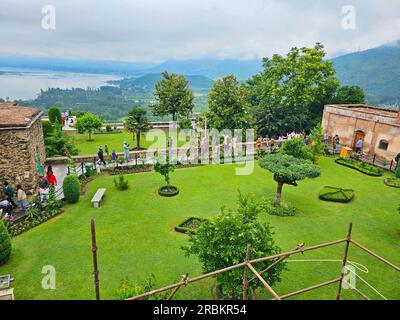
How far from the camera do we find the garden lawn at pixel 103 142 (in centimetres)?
2560

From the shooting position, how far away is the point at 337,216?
14.1m

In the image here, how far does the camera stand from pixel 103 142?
92.9 ft

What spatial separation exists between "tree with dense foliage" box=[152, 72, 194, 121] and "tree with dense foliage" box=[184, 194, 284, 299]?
24.2 meters

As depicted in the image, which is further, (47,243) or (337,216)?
(337,216)

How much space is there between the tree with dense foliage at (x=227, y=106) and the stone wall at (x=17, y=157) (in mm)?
12949

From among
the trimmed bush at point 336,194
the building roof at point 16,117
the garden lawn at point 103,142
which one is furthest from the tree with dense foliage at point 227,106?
the building roof at point 16,117

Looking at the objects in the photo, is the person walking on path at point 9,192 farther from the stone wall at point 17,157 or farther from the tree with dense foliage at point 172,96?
the tree with dense foliage at point 172,96

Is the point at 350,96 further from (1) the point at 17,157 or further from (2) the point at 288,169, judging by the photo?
(1) the point at 17,157

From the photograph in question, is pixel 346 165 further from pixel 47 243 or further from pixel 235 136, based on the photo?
pixel 47 243

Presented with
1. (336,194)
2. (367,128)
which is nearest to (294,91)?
(367,128)

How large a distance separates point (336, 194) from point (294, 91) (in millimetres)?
14489

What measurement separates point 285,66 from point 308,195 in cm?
1641

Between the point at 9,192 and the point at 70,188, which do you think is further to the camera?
the point at 70,188

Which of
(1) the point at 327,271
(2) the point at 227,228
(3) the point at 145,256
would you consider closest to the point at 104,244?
(3) the point at 145,256
